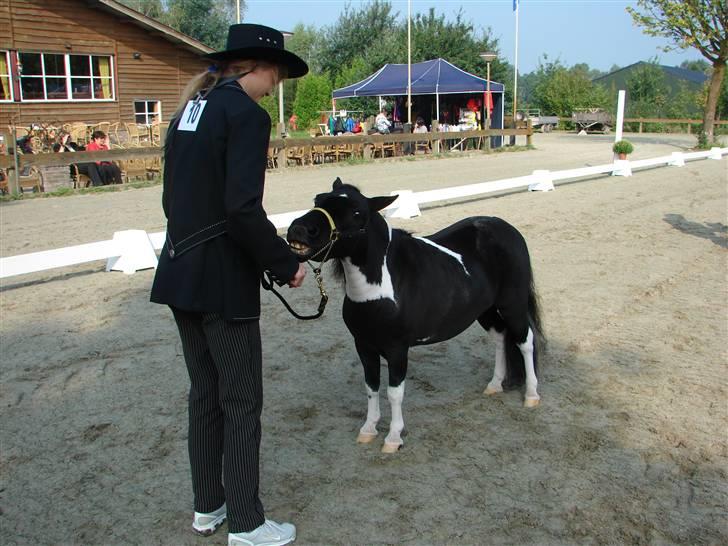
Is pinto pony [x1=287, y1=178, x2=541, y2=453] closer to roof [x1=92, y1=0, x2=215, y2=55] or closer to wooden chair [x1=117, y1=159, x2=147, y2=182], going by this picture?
wooden chair [x1=117, y1=159, x2=147, y2=182]

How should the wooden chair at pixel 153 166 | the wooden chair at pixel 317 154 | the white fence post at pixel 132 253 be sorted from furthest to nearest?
1. the wooden chair at pixel 317 154
2. the wooden chair at pixel 153 166
3. the white fence post at pixel 132 253

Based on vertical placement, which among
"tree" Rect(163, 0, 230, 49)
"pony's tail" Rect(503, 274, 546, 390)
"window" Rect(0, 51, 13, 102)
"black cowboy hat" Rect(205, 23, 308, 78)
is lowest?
"pony's tail" Rect(503, 274, 546, 390)

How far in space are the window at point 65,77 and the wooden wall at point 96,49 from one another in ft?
0.91

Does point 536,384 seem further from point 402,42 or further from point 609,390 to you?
point 402,42

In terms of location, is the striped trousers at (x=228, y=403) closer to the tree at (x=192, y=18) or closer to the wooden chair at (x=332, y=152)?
the wooden chair at (x=332, y=152)

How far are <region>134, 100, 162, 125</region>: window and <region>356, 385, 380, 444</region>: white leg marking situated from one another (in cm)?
2108

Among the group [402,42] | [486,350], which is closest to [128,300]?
[486,350]

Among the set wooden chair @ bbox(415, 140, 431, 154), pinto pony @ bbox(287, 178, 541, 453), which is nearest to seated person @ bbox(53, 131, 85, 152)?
wooden chair @ bbox(415, 140, 431, 154)

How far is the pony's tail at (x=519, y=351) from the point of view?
4605 millimetres

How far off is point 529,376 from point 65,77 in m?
20.6

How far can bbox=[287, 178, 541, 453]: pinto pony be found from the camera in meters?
3.27

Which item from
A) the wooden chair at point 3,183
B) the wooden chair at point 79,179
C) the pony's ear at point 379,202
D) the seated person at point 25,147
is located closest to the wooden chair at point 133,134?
the seated person at point 25,147

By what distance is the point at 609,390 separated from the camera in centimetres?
469

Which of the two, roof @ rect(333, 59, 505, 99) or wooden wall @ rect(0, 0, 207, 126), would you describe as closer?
wooden wall @ rect(0, 0, 207, 126)
